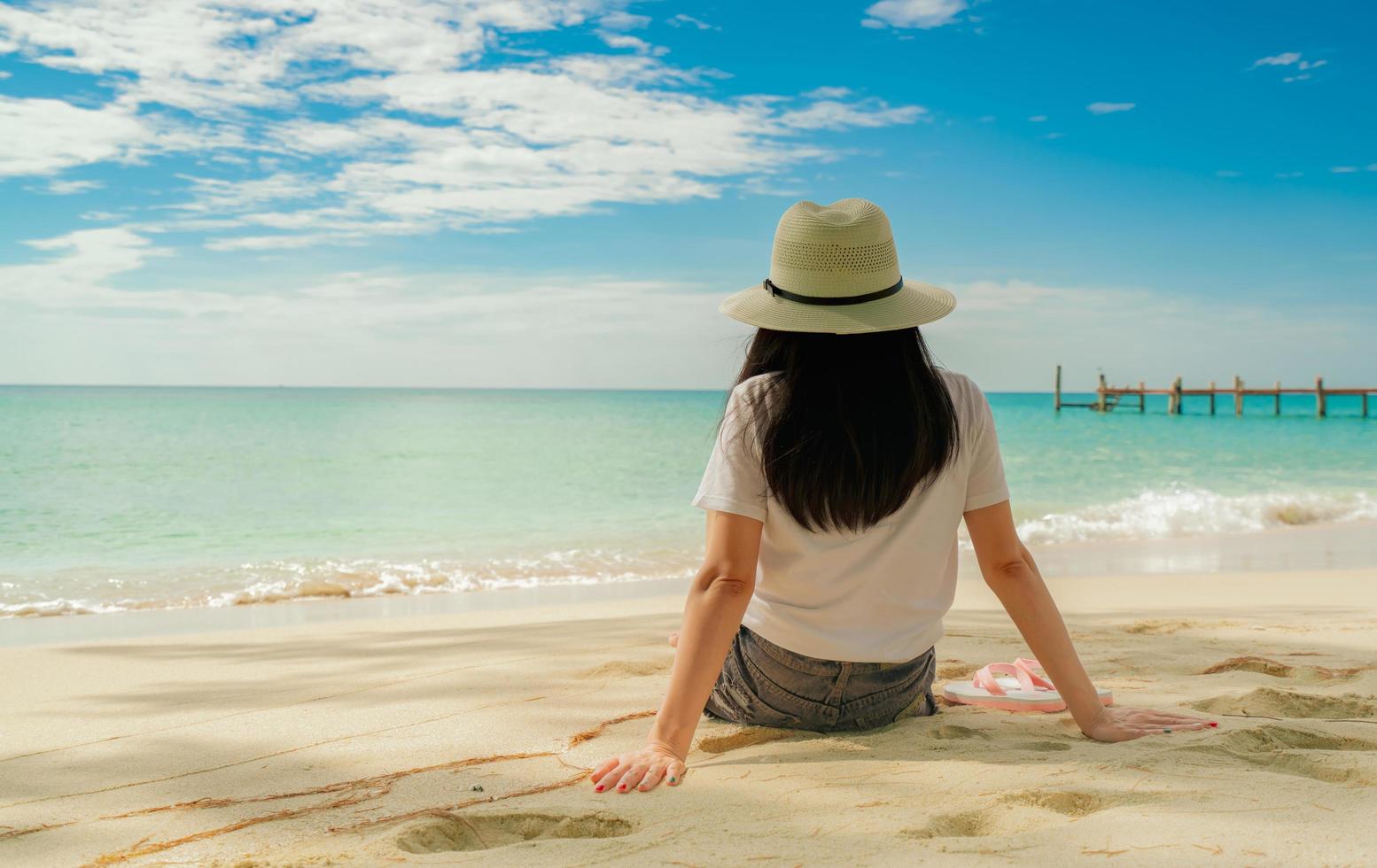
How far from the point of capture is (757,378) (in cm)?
217

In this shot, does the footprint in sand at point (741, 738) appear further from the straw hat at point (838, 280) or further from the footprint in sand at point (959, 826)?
the straw hat at point (838, 280)

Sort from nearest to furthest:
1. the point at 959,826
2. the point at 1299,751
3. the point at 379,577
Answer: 1. the point at 959,826
2. the point at 1299,751
3. the point at 379,577

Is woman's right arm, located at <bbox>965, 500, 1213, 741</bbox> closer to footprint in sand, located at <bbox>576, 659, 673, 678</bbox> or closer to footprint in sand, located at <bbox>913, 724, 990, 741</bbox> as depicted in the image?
footprint in sand, located at <bbox>913, 724, 990, 741</bbox>

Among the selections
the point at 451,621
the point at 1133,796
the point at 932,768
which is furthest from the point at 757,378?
the point at 451,621

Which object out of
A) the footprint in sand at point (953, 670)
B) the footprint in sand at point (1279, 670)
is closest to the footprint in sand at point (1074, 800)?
the footprint in sand at point (953, 670)

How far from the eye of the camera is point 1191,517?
11141 mm

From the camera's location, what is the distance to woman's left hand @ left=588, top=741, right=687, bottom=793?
2.01 metres

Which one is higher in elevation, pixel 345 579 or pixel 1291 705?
pixel 1291 705

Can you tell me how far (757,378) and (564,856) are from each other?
41.7 inches

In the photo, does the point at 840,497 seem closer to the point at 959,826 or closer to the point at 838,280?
the point at 838,280

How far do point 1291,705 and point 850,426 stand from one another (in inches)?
66.0

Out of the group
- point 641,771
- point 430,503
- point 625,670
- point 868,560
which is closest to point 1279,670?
point 868,560

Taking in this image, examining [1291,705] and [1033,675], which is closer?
[1291,705]

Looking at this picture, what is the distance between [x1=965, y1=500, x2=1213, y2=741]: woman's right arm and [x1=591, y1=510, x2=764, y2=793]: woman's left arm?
59 centimetres
